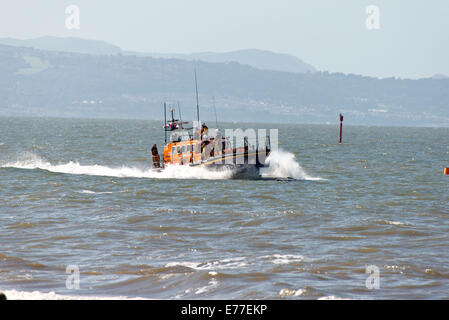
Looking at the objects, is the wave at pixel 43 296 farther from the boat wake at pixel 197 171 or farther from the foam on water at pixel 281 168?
the foam on water at pixel 281 168

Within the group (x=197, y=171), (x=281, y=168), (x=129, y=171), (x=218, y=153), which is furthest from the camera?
(x=129, y=171)

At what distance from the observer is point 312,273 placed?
1647 centimetres

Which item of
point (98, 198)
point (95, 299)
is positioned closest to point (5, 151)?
point (98, 198)

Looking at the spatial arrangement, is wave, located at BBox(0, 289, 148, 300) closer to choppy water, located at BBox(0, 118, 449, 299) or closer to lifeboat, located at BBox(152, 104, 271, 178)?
choppy water, located at BBox(0, 118, 449, 299)

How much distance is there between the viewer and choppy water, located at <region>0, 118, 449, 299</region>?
50.5ft

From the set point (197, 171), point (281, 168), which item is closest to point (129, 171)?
point (197, 171)

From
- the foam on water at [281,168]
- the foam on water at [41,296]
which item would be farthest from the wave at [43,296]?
the foam on water at [281,168]

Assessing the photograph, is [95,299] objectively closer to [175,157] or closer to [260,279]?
Result: [260,279]

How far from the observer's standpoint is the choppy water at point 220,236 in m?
15.4

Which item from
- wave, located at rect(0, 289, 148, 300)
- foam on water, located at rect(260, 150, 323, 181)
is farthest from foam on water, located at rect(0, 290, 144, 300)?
foam on water, located at rect(260, 150, 323, 181)

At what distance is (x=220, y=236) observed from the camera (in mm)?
21188

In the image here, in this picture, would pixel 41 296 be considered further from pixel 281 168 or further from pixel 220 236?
pixel 281 168
